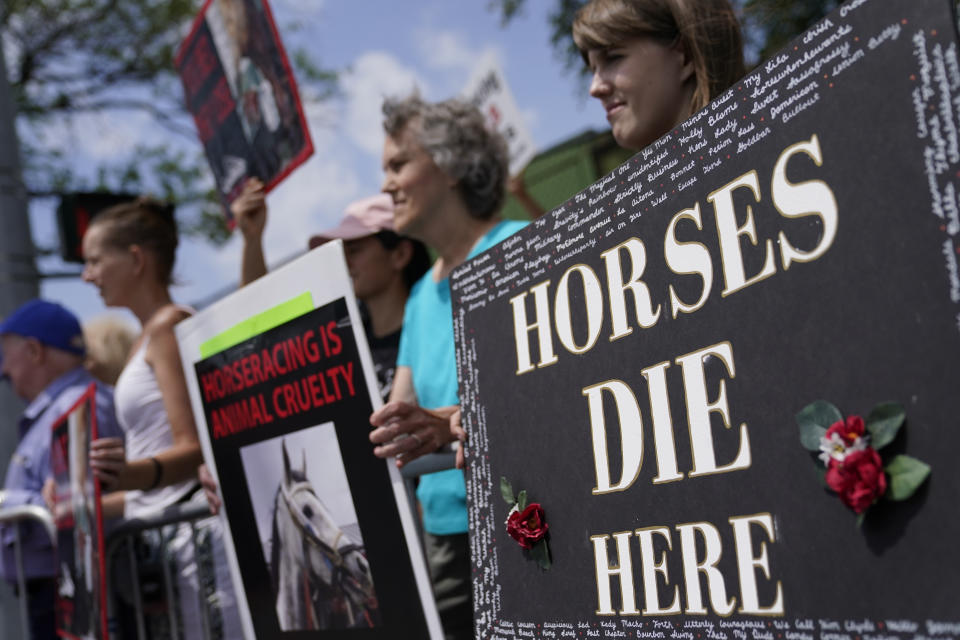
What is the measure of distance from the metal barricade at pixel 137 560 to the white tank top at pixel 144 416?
2.1 inches

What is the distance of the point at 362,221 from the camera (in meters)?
3.44

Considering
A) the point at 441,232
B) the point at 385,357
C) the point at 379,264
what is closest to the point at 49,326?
the point at 379,264

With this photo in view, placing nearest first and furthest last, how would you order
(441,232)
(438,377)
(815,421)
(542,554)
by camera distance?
(815,421) → (542,554) → (438,377) → (441,232)

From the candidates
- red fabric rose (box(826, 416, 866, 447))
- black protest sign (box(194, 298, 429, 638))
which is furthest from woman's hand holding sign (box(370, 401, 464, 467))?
red fabric rose (box(826, 416, 866, 447))

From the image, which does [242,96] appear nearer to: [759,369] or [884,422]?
[759,369]

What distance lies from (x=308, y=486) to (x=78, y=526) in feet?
4.18

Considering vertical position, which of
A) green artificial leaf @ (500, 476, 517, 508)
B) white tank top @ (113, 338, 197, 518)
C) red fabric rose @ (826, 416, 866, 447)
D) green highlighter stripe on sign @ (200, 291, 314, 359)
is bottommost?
green artificial leaf @ (500, 476, 517, 508)

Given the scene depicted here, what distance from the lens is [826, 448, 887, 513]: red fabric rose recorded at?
98 cm

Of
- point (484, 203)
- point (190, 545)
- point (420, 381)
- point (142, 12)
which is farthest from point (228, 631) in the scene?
point (142, 12)

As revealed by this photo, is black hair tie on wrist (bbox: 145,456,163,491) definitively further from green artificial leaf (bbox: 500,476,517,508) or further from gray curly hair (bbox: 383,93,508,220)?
green artificial leaf (bbox: 500,476,517,508)

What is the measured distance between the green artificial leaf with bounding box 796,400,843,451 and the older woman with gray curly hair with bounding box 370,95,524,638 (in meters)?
1.34

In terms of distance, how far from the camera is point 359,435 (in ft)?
6.57

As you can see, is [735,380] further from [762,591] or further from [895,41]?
[895,41]

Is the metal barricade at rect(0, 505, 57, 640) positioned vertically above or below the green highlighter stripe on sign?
below
